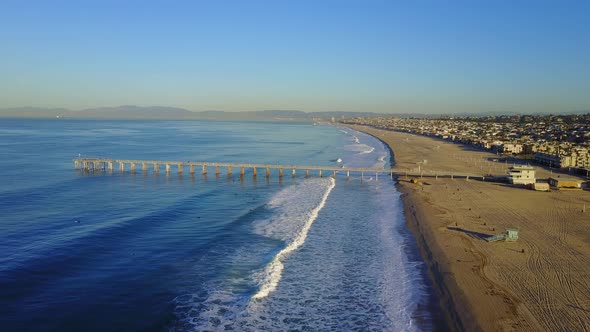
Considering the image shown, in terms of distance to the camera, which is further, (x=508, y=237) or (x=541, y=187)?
(x=541, y=187)

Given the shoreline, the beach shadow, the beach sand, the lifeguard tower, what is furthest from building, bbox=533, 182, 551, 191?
the lifeguard tower

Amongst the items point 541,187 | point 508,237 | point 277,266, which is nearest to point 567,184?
point 541,187

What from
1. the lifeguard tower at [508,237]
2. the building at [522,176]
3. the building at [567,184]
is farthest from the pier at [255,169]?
the lifeguard tower at [508,237]

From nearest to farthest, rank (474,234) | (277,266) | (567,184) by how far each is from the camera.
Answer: (277,266) → (474,234) → (567,184)

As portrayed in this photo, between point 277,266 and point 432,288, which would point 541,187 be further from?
point 277,266

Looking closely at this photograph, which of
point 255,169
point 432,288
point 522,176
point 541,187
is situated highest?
point 522,176

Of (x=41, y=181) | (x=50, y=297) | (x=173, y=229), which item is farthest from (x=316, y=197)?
(x=41, y=181)

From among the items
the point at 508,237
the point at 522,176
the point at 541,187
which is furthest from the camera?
the point at 522,176
